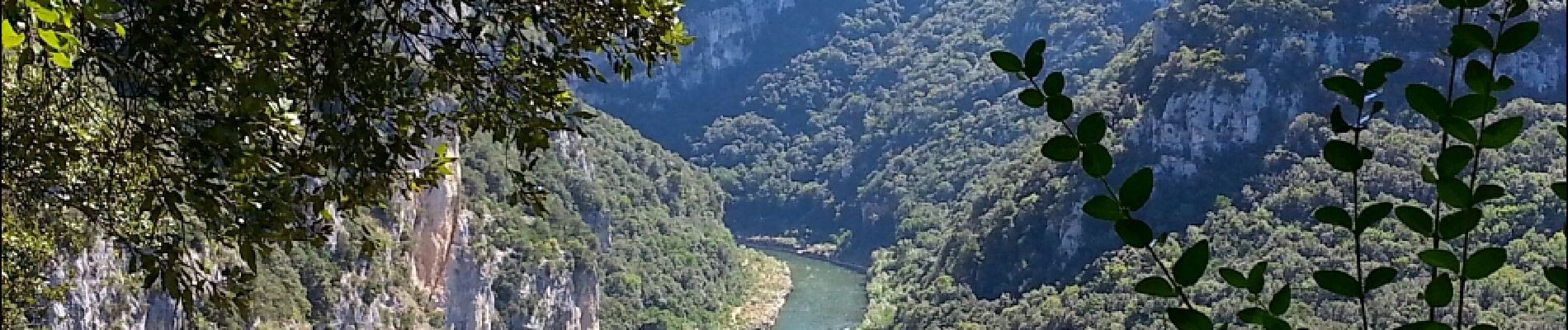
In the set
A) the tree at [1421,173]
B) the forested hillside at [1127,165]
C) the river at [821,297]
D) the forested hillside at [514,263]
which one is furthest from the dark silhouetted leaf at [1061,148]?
the river at [821,297]

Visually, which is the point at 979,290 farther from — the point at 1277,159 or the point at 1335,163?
the point at 1335,163

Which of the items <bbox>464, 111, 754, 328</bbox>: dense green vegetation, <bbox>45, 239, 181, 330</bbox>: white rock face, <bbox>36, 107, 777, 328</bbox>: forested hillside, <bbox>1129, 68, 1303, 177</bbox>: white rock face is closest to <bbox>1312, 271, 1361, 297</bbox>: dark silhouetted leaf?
<bbox>36, 107, 777, 328</bbox>: forested hillside

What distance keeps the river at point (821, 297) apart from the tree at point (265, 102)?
30.1 metres

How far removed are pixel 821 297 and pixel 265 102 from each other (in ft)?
113

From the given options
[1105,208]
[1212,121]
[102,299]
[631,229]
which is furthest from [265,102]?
[631,229]

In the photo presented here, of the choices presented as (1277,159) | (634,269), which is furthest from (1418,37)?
(634,269)

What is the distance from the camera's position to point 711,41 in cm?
6725

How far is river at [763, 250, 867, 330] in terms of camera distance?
108 feet

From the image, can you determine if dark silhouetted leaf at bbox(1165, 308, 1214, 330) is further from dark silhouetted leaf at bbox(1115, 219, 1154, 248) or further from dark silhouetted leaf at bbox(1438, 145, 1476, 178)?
dark silhouetted leaf at bbox(1438, 145, 1476, 178)

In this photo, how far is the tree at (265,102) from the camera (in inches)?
73.3

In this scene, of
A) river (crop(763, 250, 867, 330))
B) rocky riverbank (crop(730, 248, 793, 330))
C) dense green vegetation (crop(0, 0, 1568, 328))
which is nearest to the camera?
dense green vegetation (crop(0, 0, 1568, 328))

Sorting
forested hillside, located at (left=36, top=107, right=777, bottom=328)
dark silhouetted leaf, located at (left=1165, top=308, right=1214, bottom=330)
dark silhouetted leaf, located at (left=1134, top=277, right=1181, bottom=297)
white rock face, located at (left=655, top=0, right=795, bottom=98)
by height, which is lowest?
dark silhouetted leaf, located at (left=1165, top=308, right=1214, bottom=330)

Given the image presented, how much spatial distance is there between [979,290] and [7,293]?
97.6 feet

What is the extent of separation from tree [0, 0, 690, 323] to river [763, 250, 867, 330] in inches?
1184
